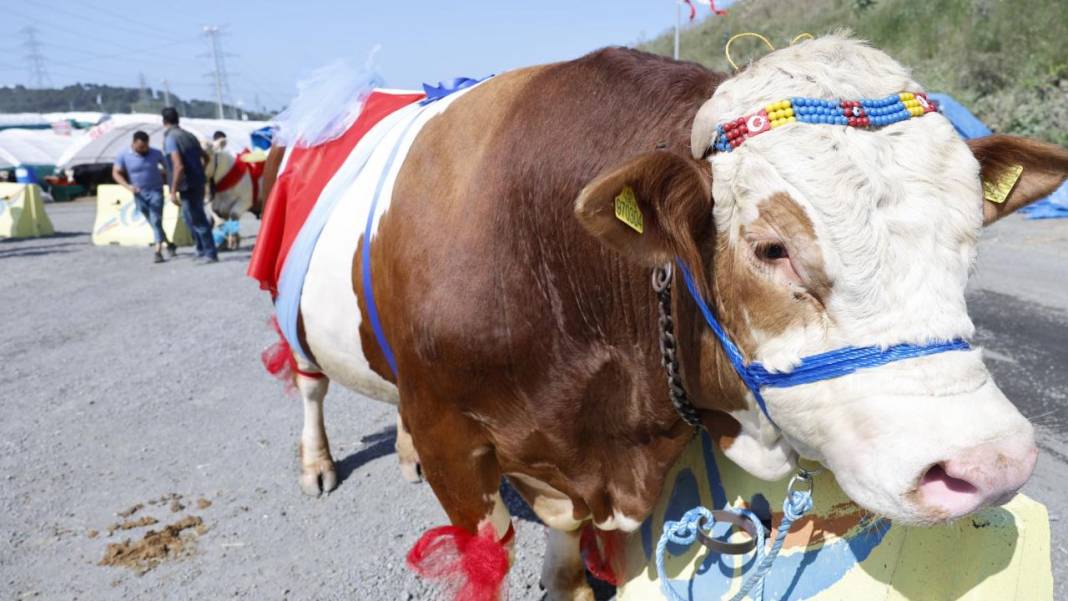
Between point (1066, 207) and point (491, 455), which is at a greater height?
point (491, 455)

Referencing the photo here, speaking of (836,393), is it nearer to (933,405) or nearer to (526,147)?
(933,405)

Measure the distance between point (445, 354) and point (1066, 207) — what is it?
11.1m

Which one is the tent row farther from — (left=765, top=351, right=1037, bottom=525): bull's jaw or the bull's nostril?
the bull's nostril

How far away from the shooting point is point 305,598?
8.77ft

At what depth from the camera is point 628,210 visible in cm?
142

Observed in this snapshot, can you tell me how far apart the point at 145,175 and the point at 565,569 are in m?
9.46

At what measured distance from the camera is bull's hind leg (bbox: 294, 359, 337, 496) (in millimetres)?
3504

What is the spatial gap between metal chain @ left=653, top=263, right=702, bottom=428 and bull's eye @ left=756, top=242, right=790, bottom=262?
0.23 meters

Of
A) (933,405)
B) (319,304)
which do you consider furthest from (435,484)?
(933,405)

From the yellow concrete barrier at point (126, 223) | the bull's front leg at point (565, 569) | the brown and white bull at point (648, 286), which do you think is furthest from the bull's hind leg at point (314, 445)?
the yellow concrete barrier at point (126, 223)

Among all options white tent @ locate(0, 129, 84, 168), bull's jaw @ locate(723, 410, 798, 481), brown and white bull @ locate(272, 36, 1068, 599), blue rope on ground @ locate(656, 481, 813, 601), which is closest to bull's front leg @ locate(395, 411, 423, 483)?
brown and white bull @ locate(272, 36, 1068, 599)

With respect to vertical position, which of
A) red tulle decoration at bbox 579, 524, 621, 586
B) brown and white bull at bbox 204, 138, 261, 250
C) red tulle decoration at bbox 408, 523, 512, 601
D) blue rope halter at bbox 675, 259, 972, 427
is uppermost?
blue rope halter at bbox 675, 259, 972, 427

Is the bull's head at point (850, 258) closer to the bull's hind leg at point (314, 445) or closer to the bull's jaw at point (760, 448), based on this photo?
the bull's jaw at point (760, 448)

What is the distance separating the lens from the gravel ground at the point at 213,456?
9.24 feet
